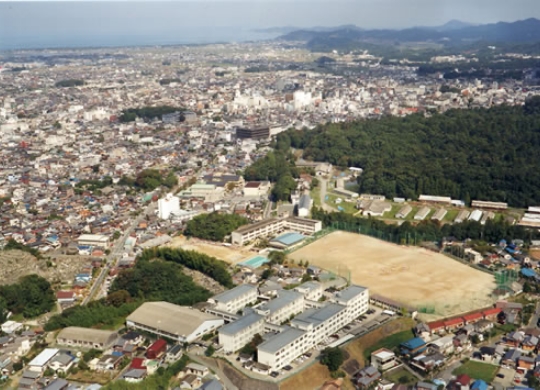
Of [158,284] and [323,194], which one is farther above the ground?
[158,284]

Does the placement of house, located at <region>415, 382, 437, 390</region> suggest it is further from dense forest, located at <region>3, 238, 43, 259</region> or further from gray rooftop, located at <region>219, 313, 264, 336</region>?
dense forest, located at <region>3, 238, 43, 259</region>

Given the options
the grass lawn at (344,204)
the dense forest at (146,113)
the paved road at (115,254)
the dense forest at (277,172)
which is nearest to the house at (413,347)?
the paved road at (115,254)

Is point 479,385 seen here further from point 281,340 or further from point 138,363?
point 138,363

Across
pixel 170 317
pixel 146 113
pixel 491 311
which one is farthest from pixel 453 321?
pixel 146 113

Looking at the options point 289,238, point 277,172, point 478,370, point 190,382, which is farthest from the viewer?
point 277,172

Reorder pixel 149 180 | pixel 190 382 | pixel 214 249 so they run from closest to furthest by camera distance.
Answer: pixel 190 382, pixel 214 249, pixel 149 180

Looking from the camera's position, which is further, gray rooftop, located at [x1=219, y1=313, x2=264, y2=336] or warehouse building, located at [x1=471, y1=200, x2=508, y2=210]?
warehouse building, located at [x1=471, y1=200, x2=508, y2=210]

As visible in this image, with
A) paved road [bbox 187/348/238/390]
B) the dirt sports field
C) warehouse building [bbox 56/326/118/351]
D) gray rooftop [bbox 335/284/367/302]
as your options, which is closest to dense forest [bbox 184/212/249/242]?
the dirt sports field
